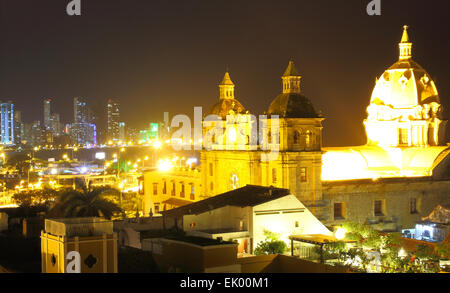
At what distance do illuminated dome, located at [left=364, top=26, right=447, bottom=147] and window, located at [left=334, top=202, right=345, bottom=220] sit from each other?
41.3 ft

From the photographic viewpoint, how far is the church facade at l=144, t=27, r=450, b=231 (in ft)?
167

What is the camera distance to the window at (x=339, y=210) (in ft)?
171

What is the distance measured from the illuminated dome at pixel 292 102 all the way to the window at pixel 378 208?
8.29 meters

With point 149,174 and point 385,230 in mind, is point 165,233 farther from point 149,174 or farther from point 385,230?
point 149,174

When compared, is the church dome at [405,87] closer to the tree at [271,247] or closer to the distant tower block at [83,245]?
the tree at [271,247]

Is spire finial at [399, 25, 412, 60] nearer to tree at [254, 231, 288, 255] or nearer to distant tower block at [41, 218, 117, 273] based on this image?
tree at [254, 231, 288, 255]

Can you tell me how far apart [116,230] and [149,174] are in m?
35.7

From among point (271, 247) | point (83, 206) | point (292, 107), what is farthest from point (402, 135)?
point (83, 206)

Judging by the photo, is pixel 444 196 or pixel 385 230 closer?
pixel 385 230

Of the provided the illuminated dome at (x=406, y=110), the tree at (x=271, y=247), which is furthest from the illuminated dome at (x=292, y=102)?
the illuminated dome at (x=406, y=110)

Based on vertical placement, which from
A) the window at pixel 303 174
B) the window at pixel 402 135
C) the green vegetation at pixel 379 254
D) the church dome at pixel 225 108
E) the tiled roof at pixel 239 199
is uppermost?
the church dome at pixel 225 108

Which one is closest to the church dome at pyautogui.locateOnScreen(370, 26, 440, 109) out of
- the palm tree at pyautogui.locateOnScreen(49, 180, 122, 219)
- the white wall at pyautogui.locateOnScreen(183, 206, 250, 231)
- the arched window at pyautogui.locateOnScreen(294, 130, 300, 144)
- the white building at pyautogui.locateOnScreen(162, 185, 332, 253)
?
the arched window at pyautogui.locateOnScreen(294, 130, 300, 144)
